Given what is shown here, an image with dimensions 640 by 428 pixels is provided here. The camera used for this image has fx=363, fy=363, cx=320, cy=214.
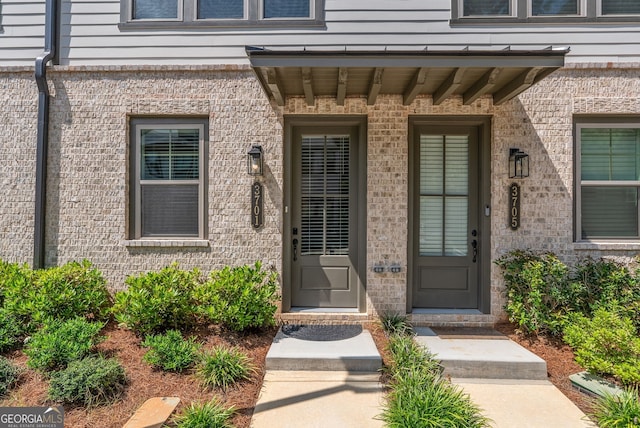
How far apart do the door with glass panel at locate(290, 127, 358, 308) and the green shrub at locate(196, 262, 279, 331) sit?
81cm

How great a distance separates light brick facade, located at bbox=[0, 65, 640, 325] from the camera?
454 centimetres

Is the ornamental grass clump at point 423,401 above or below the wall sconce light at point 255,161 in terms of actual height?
below

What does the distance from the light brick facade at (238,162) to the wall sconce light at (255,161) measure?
0.11m

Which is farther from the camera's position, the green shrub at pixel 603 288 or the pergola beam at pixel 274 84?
the green shrub at pixel 603 288

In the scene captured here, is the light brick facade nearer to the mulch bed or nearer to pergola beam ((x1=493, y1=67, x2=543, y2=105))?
pergola beam ((x1=493, y1=67, x2=543, y2=105))

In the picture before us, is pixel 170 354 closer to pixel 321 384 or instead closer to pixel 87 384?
pixel 87 384

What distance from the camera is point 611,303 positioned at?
3908 mm

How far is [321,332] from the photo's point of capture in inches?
168

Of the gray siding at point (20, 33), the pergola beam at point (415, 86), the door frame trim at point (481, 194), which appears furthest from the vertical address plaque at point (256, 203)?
the gray siding at point (20, 33)

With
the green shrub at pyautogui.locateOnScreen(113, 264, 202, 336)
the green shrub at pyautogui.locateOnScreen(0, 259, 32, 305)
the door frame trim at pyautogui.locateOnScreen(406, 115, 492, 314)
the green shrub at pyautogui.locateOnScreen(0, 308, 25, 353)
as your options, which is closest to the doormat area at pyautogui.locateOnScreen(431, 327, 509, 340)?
the door frame trim at pyautogui.locateOnScreen(406, 115, 492, 314)

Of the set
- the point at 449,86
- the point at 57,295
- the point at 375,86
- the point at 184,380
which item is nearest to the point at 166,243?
the point at 57,295

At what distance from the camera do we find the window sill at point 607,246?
450 cm

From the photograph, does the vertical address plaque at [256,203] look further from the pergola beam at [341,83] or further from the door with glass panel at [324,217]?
the pergola beam at [341,83]

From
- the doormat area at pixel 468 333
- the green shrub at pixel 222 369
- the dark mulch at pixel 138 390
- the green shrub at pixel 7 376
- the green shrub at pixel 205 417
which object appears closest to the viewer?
the green shrub at pixel 205 417
